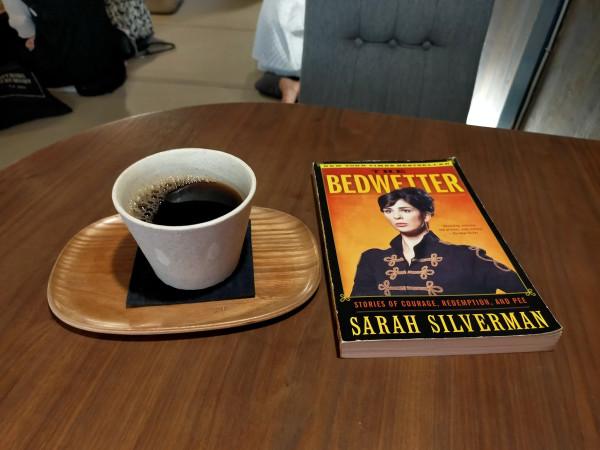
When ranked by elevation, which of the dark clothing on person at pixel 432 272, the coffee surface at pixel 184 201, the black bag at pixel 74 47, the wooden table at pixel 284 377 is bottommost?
the black bag at pixel 74 47

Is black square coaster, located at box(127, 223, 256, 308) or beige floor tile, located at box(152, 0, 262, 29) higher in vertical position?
black square coaster, located at box(127, 223, 256, 308)

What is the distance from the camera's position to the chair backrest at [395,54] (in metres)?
0.86

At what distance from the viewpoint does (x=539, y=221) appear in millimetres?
477

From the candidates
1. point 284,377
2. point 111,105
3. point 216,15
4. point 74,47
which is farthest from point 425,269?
point 216,15

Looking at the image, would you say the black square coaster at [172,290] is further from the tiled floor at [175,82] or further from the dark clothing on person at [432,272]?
the tiled floor at [175,82]

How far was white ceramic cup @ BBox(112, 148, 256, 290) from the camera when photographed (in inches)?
12.8

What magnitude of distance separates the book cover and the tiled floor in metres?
1.48

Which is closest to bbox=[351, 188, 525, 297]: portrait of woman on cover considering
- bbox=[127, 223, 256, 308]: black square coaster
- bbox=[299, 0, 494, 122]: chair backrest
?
bbox=[127, 223, 256, 308]: black square coaster

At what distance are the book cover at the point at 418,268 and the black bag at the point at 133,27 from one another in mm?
2118

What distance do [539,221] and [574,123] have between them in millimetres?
900

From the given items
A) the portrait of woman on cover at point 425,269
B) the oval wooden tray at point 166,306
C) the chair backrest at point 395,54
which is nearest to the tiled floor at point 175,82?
the chair backrest at point 395,54

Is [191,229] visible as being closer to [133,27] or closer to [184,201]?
[184,201]

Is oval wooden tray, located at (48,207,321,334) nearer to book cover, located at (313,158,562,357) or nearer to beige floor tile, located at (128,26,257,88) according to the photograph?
book cover, located at (313,158,562,357)

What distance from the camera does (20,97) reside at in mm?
1688
